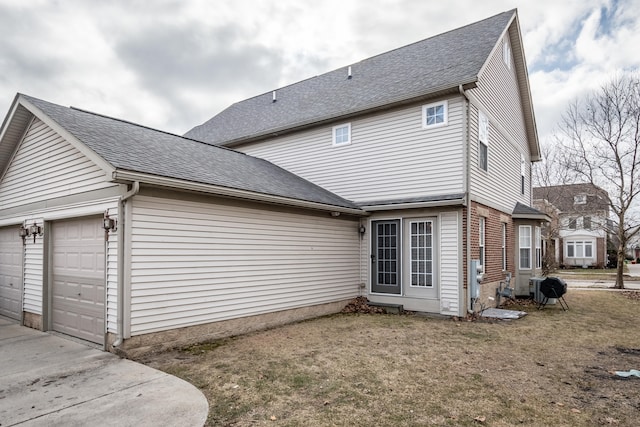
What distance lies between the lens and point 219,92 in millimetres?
22656

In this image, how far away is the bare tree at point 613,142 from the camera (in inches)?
715

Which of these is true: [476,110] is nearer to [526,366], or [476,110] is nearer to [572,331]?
[572,331]

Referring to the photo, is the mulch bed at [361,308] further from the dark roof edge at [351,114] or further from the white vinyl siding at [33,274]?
the white vinyl siding at [33,274]

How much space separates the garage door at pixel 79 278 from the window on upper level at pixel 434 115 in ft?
26.0

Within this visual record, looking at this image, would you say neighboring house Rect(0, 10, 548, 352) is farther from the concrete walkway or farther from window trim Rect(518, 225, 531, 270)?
the concrete walkway

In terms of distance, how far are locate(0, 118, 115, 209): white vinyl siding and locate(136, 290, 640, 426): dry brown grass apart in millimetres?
3584

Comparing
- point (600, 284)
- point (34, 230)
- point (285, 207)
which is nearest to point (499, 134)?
point (285, 207)

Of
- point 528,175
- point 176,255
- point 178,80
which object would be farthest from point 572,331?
point 178,80

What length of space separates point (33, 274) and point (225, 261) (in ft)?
15.0

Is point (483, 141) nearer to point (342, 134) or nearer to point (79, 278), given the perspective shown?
point (342, 134)

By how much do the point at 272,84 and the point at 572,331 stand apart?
20456 mm

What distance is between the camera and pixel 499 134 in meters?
12.0

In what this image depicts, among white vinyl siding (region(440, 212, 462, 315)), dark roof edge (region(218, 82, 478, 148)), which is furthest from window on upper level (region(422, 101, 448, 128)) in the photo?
white vinyl siding (region(440, 212, 462, 315))

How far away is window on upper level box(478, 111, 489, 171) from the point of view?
1020 cm
